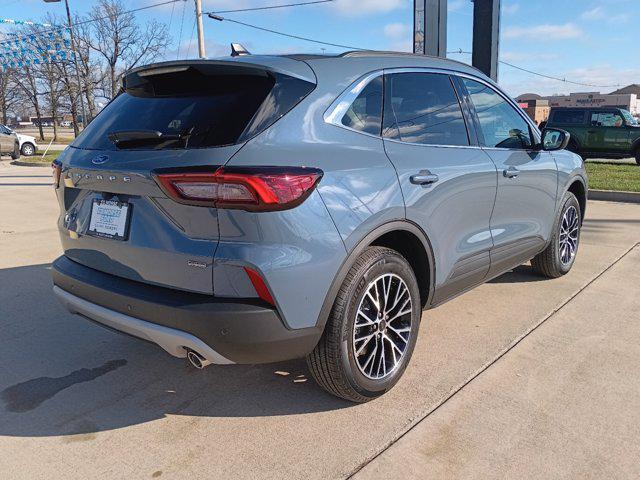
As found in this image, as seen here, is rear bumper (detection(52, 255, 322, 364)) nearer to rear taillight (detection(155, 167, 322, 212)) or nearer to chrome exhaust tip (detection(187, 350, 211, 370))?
chrome exhaust tip (detection(187, 350, 211, 370))

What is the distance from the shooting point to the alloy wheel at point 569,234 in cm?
509

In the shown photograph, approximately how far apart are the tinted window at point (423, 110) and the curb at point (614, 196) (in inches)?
294

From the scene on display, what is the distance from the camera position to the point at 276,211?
2.32 m

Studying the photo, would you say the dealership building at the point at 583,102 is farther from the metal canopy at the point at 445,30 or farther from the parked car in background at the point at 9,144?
the parked car in background at the point at 9,144

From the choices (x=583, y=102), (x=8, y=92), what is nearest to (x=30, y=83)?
(x=8, y=92)

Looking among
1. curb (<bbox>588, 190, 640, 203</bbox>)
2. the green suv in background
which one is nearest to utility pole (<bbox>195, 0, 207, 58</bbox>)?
the green suv in background

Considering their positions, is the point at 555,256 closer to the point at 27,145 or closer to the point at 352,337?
the point at 352,337

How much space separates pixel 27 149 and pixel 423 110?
1072 inches

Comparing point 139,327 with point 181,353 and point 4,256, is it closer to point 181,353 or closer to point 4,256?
point 181,353

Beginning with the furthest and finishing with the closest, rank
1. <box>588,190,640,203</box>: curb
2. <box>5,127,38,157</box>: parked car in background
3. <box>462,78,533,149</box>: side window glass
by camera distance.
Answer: <box>5,127,38,157</box>: parked car in background → <box>588,190,640,203</box>: curb → <box>462,78,533,149</box>: side window glass

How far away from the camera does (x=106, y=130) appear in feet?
9.69

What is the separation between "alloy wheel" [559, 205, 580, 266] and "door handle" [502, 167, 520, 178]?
1.23 m

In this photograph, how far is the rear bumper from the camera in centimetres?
235

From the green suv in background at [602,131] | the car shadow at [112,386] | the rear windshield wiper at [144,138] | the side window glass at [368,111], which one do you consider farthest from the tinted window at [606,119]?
the rear windshield wiper at [144,138]
